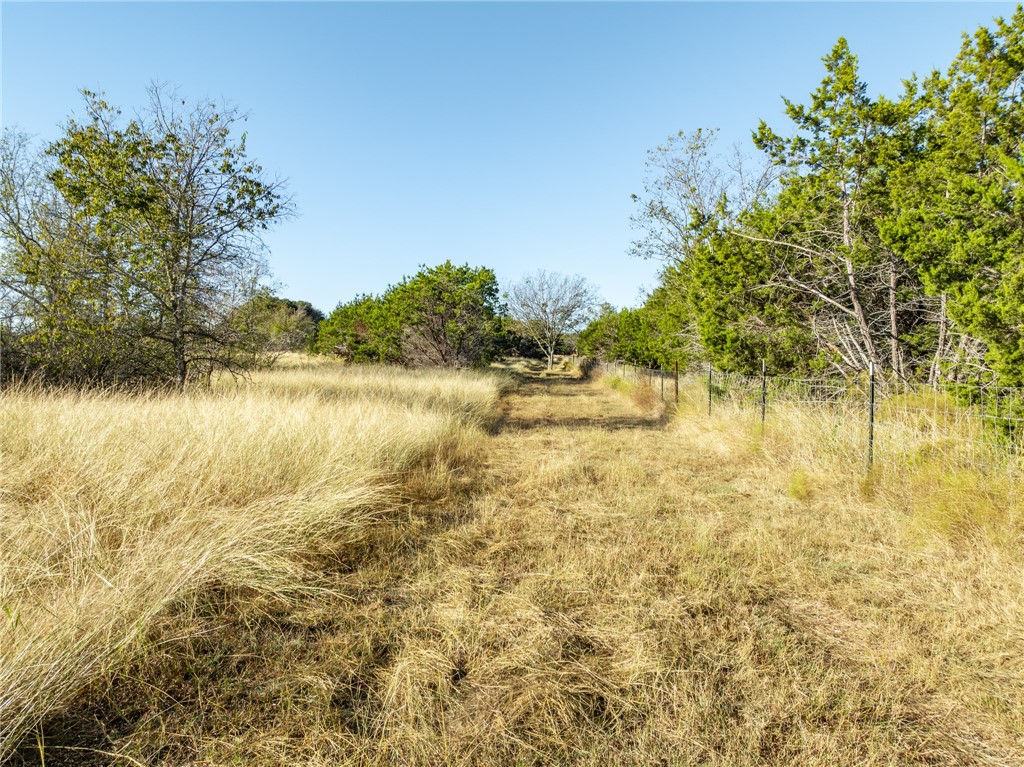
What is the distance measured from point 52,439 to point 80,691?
10.2 ft

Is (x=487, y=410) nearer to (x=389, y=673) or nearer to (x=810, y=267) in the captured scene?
(x=810, y=267)

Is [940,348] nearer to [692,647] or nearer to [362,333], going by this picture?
[692,647]

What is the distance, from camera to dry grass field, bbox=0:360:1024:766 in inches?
73.9

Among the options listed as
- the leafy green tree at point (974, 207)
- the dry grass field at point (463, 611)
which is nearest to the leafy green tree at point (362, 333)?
the dry grass field at point (463, 611)

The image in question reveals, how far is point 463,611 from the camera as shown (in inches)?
109

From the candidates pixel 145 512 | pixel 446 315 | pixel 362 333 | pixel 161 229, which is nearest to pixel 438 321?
pixel 446 315

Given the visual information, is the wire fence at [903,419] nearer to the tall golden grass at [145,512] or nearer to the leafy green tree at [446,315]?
the tall golden grass at [145,512]

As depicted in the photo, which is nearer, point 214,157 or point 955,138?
point 955,138

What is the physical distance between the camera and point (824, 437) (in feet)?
20.7

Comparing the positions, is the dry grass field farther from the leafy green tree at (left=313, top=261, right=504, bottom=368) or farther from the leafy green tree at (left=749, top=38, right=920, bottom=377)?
the leafy green tree at (left=313, top=261, right=504, bottom=368)

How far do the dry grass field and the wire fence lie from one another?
1.14 ft

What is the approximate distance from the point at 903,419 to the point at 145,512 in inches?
308

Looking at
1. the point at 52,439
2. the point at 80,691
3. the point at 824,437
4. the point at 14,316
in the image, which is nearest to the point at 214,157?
the point at 14,316

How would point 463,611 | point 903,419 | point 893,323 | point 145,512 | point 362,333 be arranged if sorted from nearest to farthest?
point 463,611 < point 145,512 < point 903,419 < point 893,323 < point 362,333
